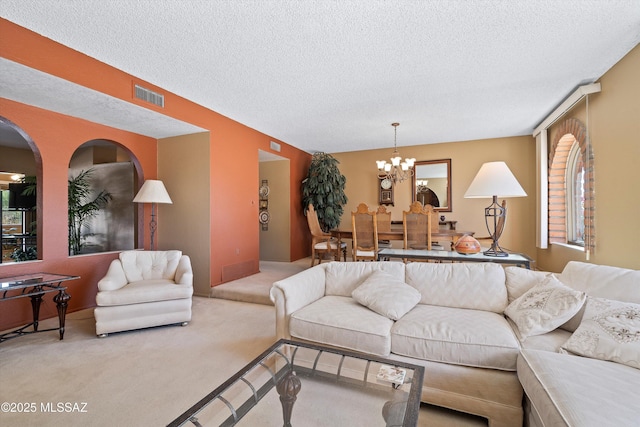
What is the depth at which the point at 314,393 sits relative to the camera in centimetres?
134

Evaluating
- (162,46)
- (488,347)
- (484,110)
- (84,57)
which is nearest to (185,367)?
(488,347)

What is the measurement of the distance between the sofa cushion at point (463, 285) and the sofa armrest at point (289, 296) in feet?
2.68

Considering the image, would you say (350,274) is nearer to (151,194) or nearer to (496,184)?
(496,184)

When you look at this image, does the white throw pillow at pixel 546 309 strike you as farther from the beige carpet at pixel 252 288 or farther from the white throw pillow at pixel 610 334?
the beige carpet at pixel 252 288

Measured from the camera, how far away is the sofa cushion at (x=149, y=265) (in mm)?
3146

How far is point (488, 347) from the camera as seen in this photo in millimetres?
1558

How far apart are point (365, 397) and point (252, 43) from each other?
2634 mm

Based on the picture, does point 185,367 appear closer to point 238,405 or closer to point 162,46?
point 238,405

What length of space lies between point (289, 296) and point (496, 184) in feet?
6.70

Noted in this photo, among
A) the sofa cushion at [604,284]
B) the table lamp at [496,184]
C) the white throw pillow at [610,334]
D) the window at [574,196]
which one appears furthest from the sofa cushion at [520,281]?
the window at [574,196]

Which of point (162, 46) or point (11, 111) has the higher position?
point (162, 46)

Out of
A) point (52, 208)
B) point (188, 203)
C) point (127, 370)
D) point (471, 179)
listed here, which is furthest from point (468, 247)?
point (52, 208)

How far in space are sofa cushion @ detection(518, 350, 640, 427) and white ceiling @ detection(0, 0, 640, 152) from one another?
2233mm

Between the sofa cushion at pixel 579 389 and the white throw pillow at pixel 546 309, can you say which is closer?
the sofa cushion at pixel 579 389
